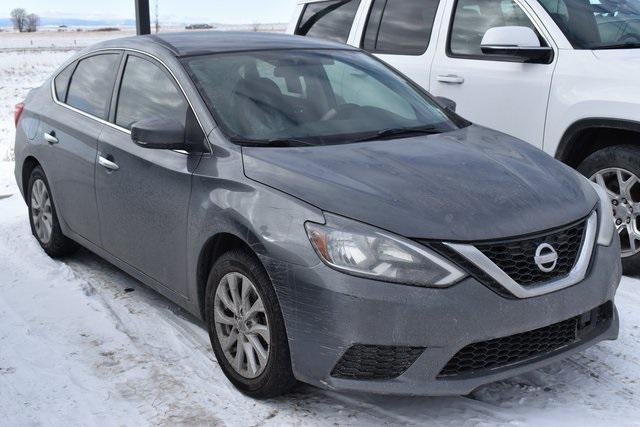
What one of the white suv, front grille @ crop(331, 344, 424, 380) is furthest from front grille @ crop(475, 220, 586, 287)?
the white suv

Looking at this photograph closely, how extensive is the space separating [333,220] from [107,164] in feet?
6.14

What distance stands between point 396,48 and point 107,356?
140 inches

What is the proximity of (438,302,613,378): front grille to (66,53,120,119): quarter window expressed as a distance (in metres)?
2.67

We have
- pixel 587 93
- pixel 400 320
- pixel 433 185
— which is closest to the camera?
pixel 400 320

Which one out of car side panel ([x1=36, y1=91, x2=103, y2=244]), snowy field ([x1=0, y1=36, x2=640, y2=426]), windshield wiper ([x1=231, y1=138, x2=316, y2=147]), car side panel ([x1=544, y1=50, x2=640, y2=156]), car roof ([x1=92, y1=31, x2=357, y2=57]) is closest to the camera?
snowy field ([x1=0, y1=36, x2=640, y2=426])

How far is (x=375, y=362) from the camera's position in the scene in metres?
3.15

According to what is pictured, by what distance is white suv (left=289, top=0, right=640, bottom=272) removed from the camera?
505cm

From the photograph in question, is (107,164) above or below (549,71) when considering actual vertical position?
below

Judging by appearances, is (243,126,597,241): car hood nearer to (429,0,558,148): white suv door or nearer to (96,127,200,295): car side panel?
(96,127,200,295): car side panel

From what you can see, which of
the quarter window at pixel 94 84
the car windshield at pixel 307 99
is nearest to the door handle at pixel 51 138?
the quarter window at pixel 94 84

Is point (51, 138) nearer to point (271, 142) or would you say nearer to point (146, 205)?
point (146, 205)

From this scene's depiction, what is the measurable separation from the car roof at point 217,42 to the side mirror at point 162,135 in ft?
2.04

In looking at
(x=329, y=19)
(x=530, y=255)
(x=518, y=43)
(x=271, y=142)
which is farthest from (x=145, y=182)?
(x=329, y=19)

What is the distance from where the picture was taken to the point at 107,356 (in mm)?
4113
